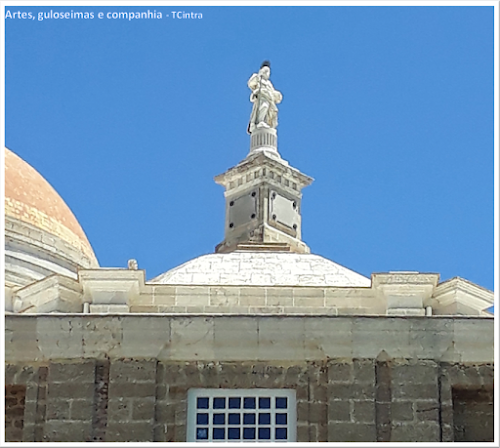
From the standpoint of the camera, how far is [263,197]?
1465 inches

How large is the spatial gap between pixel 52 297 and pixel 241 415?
301 inches

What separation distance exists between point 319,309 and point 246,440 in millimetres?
6549

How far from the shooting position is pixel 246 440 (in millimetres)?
21031

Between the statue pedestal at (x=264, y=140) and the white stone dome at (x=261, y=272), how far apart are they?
7.66 metres

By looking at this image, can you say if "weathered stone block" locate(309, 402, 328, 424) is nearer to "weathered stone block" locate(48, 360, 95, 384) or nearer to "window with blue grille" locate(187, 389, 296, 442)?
"window with blue grille" locate(187, 389, 296, 442)

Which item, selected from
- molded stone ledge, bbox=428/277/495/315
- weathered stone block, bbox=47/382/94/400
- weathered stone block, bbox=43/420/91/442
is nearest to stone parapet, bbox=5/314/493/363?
weathered stone block, bbox=47/382/94/400

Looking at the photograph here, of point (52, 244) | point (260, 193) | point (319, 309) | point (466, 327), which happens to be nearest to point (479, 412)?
point (466, 327)

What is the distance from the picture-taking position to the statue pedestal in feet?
128

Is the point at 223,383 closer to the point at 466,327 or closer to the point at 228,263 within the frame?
the point at 466,327

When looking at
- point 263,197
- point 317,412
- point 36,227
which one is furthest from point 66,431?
point 36,227

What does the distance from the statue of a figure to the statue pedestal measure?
0.22 meters

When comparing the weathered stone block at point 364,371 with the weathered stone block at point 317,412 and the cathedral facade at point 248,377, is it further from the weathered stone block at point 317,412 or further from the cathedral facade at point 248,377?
the weathered stone block at point 317,412

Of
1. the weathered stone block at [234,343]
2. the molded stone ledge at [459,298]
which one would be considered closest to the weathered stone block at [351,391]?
the weathered stone block at [234,343]

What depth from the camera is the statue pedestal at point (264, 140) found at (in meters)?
38.9
